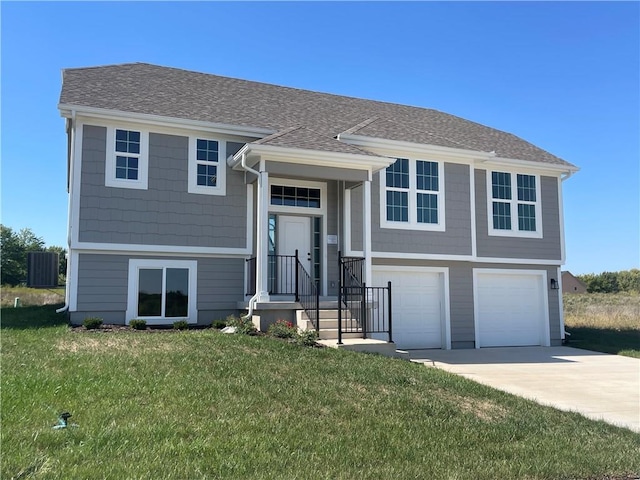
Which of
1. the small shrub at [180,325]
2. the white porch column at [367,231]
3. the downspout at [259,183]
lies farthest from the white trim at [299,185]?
the small shrub at [180,325]

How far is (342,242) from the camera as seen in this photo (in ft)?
43.9

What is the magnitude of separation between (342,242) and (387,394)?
6.85 meters

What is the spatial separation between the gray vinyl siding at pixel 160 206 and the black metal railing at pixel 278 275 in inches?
30.6

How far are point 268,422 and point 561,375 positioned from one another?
736 centimetres

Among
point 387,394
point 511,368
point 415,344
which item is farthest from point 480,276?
point 387,394

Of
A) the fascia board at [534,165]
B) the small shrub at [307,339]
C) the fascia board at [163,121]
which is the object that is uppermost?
the fascia board at [163,121]

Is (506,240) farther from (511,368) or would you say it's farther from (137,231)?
(137,231)

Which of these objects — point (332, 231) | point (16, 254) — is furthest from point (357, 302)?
point (16, 254)

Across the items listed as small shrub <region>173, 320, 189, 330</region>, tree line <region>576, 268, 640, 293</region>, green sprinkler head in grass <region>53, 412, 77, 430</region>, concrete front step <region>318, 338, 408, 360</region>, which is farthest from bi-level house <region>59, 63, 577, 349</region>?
tree line <region>576, 268, 640, 293</region>

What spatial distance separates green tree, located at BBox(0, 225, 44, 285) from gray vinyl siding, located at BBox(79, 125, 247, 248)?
33.9m

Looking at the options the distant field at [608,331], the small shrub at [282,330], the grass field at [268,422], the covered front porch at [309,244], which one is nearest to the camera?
the grass field at [268,422]

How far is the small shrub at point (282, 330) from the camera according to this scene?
10000 mm

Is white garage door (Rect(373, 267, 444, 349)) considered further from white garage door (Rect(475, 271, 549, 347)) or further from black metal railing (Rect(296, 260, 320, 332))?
black metal railing (Rect(296, 260, 320, 332))

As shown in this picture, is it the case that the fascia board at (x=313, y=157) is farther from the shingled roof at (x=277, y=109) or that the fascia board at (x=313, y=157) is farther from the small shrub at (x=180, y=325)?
the small shrub at (x=180, y=325)
